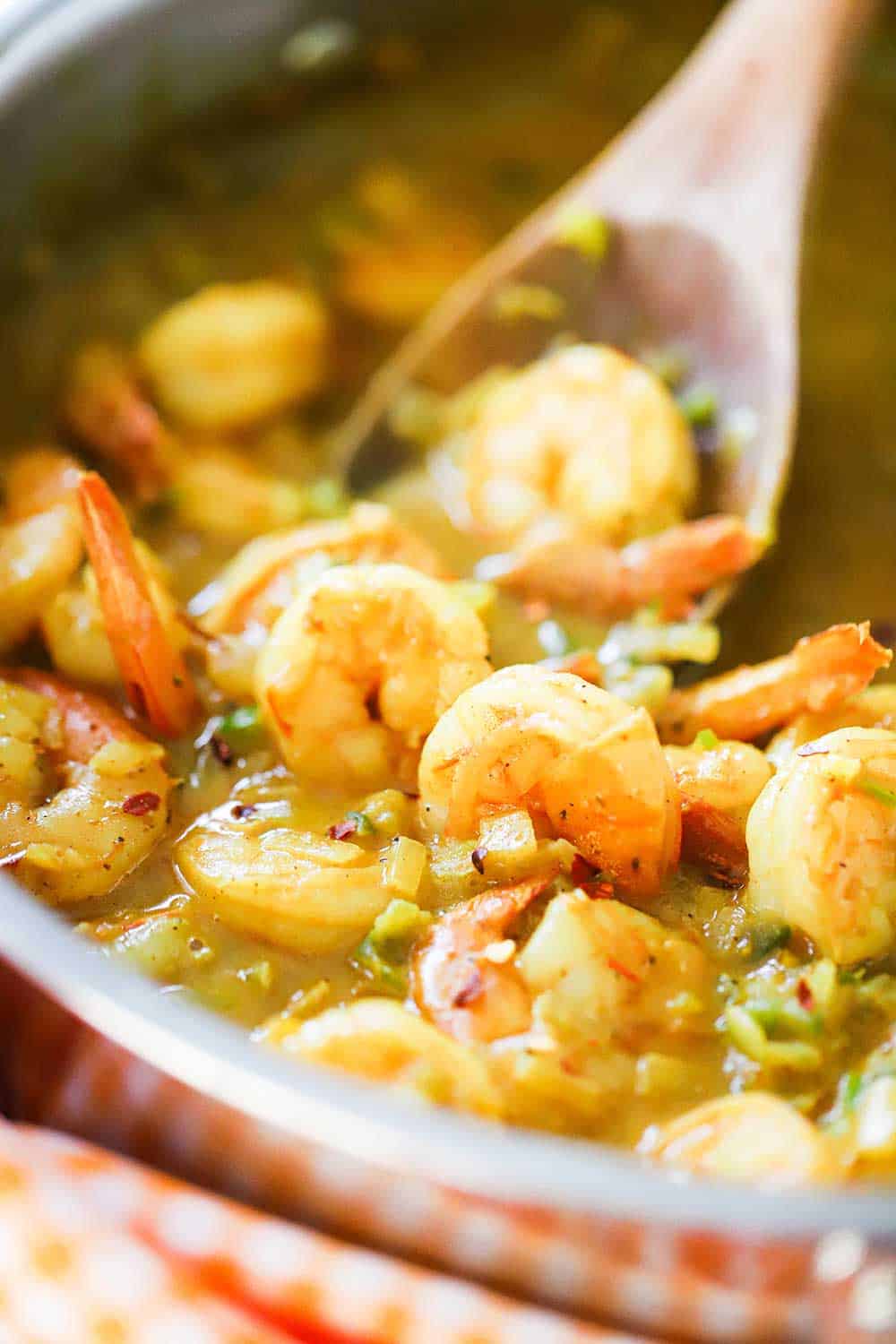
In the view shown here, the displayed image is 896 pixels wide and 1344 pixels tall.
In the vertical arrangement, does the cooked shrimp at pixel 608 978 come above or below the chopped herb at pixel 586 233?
below

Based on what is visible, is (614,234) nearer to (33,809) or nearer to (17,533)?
(17,533)

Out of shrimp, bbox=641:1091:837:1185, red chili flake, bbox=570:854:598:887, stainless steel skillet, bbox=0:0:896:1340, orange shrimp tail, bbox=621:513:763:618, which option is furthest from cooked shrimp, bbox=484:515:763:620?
stainless steel skillet, bbox=0:0:896:1340

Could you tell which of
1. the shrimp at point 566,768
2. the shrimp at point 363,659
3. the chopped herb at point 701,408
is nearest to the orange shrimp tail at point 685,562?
the chopped herb at point 701,408

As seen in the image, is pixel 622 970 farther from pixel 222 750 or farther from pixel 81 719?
pixel 81 719

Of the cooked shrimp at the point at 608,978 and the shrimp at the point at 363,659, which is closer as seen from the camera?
the cooked shrimp at the point at 608,978

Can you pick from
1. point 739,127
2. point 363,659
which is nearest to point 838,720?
point 363,659

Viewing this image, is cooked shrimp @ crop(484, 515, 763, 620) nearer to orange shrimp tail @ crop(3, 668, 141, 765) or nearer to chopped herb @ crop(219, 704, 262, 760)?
chopped herb @ crop(219, 704, 262, 760)

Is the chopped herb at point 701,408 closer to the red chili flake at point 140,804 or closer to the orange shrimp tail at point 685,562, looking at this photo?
the orange shrimp tail at point 685,562
